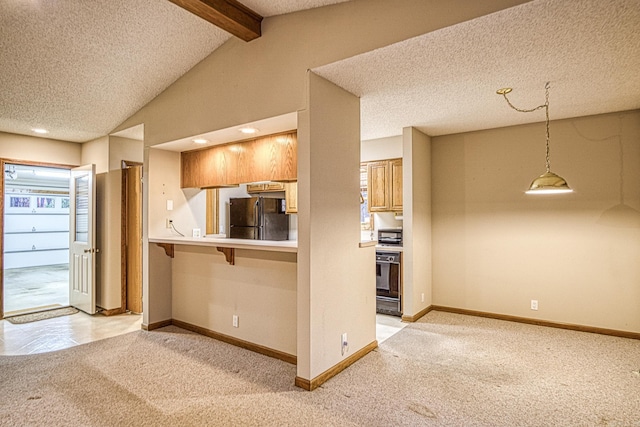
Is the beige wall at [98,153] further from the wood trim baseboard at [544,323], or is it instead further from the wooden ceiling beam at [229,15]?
the wood trim baseboard at [544,323]

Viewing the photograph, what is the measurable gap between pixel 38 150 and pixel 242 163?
138 inches

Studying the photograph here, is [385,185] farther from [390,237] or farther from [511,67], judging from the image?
[511,67]

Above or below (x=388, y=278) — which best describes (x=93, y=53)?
above

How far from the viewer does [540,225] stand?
13.9ft

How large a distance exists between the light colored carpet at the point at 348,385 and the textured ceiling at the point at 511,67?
97.7 inches

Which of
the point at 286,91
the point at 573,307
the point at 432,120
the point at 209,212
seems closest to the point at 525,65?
the point at 432,120

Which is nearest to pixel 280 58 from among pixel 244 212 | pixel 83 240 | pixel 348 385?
pixel 348 385

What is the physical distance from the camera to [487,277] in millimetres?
4590

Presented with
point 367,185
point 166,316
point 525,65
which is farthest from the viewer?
point 367,185

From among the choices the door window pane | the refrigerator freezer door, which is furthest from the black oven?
the door window pane

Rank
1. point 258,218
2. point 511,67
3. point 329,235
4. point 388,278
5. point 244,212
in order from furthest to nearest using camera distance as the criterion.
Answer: point 244,212, point 258,218, point 388,278, point 329,235, point 511,67

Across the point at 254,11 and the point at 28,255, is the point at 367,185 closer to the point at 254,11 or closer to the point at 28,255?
the point at 254,11

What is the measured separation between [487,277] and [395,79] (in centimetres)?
307

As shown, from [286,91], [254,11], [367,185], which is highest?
[254,11]
